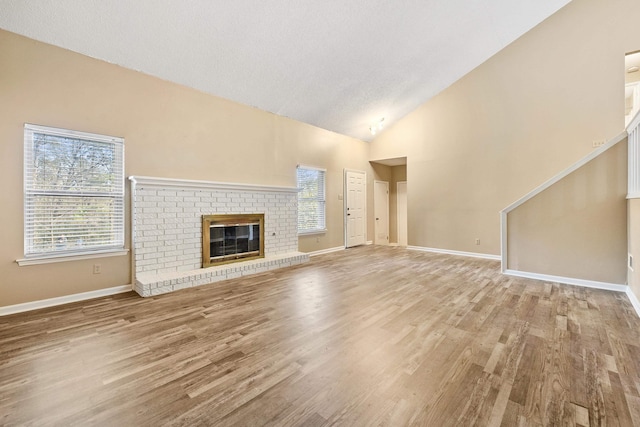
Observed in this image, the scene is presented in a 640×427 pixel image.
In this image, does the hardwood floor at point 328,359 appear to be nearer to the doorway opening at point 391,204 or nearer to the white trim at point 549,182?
the white trim at point 549,182

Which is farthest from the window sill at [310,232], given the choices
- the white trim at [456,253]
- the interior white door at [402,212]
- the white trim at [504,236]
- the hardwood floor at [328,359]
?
the white trim at [504,236]

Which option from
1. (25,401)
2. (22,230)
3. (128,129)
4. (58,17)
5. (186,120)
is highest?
(58,17)

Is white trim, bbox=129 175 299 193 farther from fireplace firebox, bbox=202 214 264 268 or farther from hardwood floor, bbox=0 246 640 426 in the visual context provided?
hardwood floor, bbox=0 246 640 426

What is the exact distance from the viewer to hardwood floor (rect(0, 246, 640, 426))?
1575mm

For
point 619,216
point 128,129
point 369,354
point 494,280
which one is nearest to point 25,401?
point 369,354

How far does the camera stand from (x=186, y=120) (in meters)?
4.46

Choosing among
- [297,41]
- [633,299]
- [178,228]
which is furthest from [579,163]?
[178,228]

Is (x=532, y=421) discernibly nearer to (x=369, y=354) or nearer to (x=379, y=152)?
(x=369, y=354)

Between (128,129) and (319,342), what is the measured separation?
3811 mm

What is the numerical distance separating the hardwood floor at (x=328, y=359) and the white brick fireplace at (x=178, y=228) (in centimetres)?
49

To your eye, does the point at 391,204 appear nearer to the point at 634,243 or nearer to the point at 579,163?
the point at 579,163

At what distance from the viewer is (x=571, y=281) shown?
161 inches

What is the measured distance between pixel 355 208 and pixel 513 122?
13.0 ft

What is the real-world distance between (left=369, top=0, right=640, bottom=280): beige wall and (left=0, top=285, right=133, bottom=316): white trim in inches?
246
